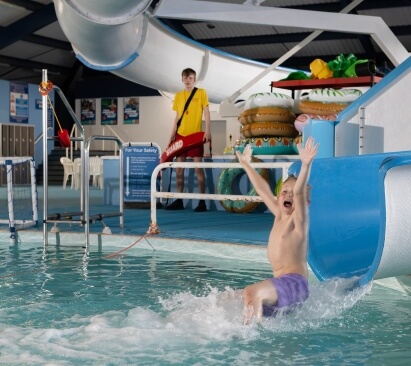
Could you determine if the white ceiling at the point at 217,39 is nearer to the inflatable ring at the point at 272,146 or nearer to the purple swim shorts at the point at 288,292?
the inflatable ring at the point at 272,146

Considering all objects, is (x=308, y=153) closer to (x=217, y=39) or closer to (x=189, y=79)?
(x=189, y=79)

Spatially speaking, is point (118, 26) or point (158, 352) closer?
point (158, 352)

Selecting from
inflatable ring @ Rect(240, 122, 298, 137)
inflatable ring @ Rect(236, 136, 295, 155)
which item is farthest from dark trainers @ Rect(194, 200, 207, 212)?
inflatable ring @ Rect(240, 122, 298, 137)

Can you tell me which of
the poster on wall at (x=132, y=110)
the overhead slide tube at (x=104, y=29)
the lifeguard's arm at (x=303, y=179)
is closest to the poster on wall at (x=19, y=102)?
the poster on wall at (x=132, y=110)

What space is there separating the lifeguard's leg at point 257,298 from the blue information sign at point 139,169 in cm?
562

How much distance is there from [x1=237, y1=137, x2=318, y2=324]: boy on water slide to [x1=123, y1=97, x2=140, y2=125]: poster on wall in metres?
22.4

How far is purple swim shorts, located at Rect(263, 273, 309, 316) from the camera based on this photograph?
3078 millimetres

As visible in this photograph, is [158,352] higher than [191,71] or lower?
lower

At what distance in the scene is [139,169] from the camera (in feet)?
28.4

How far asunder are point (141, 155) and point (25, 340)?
230 inches

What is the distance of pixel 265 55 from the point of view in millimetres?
23828

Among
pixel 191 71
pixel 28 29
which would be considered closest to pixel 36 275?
pixel 191 71

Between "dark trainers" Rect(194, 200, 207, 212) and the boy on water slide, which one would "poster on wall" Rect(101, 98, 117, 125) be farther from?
the boy on water slide

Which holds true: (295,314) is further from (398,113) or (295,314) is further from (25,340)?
(398,113)
